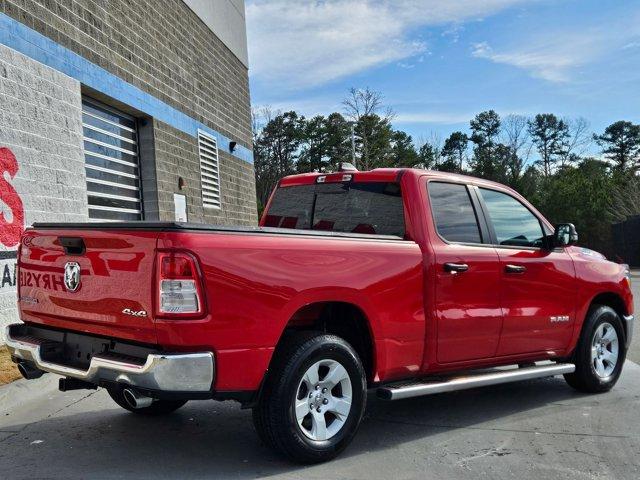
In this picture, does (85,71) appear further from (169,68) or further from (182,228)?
(182,228)

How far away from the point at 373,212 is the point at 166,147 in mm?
8486

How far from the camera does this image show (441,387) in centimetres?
452

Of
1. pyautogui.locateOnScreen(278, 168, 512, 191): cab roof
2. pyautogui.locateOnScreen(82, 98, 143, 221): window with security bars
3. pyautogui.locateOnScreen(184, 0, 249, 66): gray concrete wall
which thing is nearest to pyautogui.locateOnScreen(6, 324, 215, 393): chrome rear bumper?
pyautogui.locateOnScreen(278, 168, 512, 191): cab roof

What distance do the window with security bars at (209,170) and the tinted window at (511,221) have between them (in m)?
9.95

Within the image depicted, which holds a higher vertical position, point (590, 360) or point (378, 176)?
point (378, 176)

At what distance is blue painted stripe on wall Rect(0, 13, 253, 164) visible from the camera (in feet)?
25.7

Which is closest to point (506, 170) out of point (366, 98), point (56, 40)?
point (366, 98)

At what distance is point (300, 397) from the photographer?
12.9 feet

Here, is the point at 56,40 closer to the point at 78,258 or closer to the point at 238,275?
the point at 78,258

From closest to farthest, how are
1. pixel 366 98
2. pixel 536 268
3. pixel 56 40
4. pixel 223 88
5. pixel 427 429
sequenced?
pixel 427 429, pixel 536 268, pixel 56 40, pixel 223 88, pixel 366 98

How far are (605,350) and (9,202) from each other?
6950mm

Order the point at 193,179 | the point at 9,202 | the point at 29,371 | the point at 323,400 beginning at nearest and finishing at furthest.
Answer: the point at 323,400 → the point at 29,371 → the point at 9,202 → the point at 193,179

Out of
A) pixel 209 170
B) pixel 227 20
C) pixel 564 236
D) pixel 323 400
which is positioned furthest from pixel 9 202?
pixel 227 20

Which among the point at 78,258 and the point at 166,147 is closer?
the point at 78,258
